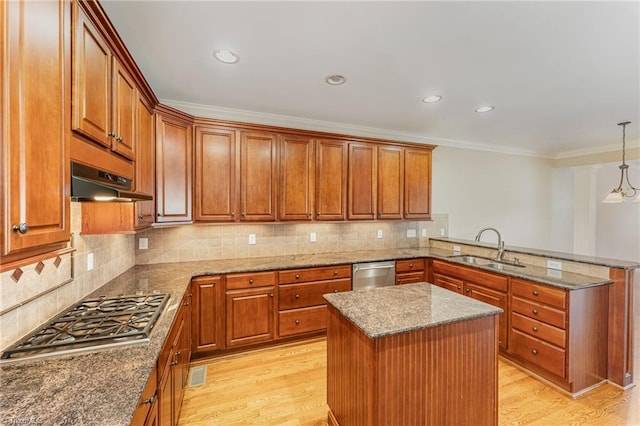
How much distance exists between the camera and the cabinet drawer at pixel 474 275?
111 inches

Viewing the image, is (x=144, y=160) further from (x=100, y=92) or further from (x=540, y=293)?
(x=540, y=293)

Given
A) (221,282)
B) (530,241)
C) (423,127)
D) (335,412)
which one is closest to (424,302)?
(335,412)

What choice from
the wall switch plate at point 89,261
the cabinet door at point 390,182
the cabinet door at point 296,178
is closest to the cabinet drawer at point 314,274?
the cabinet door at point 296,178

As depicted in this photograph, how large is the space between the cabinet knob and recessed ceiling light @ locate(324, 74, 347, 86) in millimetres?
2280

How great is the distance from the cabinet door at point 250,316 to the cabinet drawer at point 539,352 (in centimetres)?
244

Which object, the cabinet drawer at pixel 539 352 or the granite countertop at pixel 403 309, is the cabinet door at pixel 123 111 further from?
the cabinet drawer at pixel 539 352

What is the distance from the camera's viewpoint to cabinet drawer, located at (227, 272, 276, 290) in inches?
111

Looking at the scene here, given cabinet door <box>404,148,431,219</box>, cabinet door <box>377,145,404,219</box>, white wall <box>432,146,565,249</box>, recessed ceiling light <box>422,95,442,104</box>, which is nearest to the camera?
recessed ceiling light <box>422,95,442,104</box>

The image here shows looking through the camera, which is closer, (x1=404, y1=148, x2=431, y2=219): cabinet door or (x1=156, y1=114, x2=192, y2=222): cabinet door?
(x1=156, y1=114, x2=192, y2=222): cabinet door

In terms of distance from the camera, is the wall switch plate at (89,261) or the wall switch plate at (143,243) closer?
the wall switch plate at (89,261)

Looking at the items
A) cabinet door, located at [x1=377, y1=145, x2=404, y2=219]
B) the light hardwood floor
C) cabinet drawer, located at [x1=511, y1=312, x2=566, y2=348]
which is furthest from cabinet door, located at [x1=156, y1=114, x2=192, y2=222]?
cabinet drawer, located at [x1=511, y1=312, x2=566, y2=348]

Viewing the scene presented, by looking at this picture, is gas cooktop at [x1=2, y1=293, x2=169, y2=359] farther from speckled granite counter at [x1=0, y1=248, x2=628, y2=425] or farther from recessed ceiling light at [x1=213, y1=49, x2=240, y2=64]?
recessed ceiling light at [x1=213, y1=49, x2=240, y2=64]

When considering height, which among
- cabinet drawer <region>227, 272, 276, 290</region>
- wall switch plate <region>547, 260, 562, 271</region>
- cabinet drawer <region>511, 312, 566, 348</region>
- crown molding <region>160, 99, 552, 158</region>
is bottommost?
cabinet drawer <region>511, 312, 566, 348</region>

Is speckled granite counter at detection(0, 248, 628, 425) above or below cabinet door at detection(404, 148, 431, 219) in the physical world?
below
